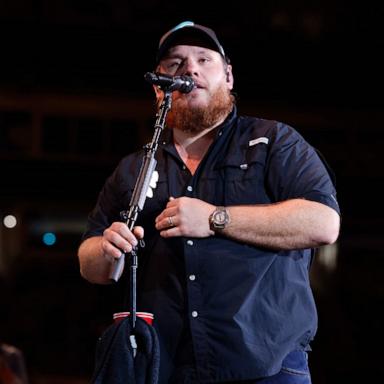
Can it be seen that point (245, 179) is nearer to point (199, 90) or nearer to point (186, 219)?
point (186, 219)

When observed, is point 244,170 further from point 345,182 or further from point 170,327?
point 345,182

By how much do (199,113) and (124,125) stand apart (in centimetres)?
1098

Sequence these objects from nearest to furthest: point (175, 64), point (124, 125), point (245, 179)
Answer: point (245, 179) → point (175, 64) → point (124, 125)

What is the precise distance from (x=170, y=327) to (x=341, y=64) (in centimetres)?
1066

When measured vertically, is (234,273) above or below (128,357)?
above

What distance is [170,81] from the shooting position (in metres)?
2.59

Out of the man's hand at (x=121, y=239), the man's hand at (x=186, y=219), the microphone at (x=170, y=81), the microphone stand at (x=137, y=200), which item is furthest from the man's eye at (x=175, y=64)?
the man's hand at (x=121, y=239)

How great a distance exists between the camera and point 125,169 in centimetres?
308

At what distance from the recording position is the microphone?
8.37 ft

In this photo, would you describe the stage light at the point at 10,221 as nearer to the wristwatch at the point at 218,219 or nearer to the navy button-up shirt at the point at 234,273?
the navy button-up shirt at the point at 234,273

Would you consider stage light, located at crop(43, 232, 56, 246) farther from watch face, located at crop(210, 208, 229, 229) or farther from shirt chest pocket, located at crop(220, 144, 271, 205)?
watch face, located at crop(210, 208, 229, 229)

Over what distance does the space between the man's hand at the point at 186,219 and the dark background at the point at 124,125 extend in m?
8.54

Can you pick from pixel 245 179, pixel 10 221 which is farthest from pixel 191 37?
pixel 10 221

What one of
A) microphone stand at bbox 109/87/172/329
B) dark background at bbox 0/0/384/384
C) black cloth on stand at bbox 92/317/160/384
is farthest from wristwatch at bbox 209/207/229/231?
dark background at bbox 0/0/384/384
